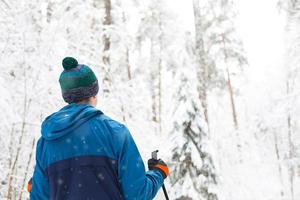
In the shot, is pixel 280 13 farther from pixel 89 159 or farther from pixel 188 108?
pixel 89 159

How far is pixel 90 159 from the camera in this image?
230 centimetres

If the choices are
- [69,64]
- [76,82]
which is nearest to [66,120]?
[76,82]

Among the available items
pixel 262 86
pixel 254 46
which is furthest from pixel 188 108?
pixel 254 46

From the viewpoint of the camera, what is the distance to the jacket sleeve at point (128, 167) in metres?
2.32

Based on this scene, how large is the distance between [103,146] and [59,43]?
366 centimetres

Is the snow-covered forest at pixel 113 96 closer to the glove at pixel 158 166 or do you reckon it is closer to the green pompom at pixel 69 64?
the glove at pixel 158 166

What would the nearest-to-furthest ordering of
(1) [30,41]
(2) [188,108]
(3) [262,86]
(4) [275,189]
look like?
(1) [30,41]
(2) [188,108]
(4) [275,189]
(3) [262,86]

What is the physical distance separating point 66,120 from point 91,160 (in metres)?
0.28

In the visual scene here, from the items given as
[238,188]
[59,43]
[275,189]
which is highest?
[59,43]

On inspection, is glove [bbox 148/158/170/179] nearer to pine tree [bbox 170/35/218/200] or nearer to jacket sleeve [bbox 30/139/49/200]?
jacket sleeve [bbox 30/139/49/200]

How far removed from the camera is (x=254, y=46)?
8312 cm

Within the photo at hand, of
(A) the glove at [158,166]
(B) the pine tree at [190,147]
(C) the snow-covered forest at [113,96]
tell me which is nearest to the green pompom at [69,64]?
(A) the glove at [158,166]

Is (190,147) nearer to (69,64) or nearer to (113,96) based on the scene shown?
(113,96)

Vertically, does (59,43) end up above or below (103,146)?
above
